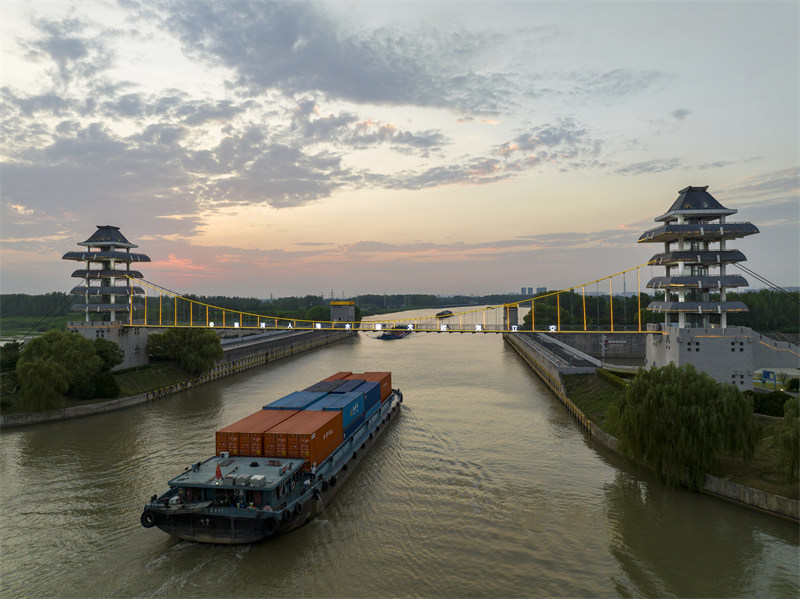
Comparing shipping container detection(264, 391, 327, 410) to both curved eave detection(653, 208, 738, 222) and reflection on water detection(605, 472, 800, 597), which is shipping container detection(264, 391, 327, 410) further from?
curved eave detection(653, 208, 738, 222)

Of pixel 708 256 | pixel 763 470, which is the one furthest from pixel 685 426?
pixel 708 256

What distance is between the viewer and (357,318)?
168 meters

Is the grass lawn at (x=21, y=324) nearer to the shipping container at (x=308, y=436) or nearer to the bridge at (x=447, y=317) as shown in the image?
the bridge at (x=447, y=317)

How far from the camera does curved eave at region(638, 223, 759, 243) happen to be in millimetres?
35719

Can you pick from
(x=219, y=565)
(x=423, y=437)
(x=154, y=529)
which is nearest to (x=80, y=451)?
(x=154, y=529)

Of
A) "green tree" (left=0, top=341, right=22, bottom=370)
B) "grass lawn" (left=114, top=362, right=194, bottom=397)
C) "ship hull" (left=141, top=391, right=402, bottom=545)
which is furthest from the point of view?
"grass lawn" (left=114, top=362, right=194, bottom=397)

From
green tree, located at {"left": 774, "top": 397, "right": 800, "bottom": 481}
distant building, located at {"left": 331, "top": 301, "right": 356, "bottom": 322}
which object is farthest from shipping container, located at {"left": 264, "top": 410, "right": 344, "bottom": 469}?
distant building, located at {"left": 331, "top": 301, "right": 356, "bottom": 322}

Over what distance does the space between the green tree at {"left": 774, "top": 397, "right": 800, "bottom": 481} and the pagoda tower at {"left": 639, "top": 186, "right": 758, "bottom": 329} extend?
16139 mm

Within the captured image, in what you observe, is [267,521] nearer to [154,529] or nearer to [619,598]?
[154,529]

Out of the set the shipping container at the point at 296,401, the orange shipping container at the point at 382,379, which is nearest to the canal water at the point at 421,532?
the shipping container at the point at 296,401

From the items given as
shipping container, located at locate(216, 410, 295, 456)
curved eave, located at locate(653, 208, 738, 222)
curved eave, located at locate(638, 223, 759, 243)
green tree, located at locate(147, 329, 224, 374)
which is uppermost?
curved eave, located at locate(653, 208, 738, 222)

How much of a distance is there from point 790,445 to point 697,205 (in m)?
21.9

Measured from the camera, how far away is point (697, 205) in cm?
3703

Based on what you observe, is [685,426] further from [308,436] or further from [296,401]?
[296,401]
